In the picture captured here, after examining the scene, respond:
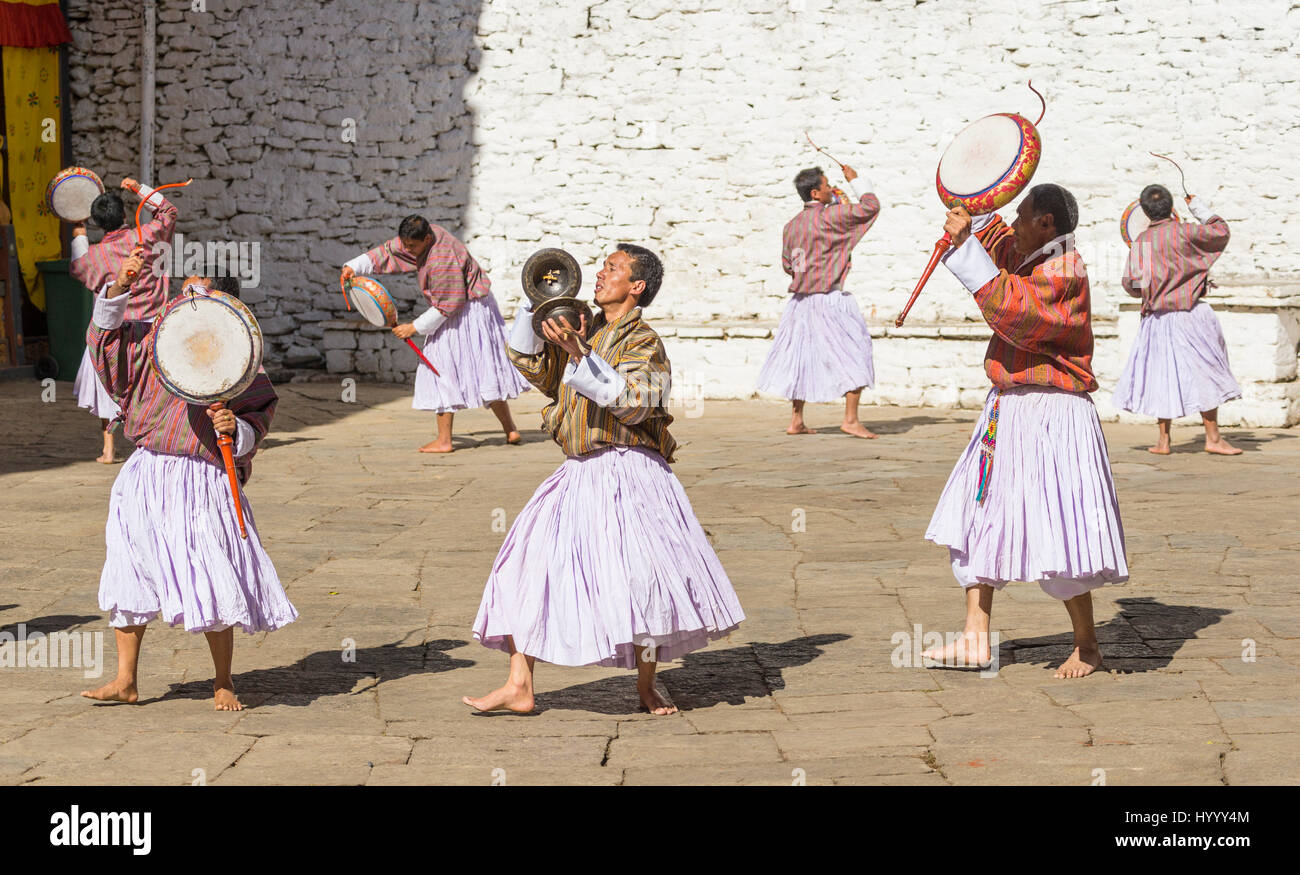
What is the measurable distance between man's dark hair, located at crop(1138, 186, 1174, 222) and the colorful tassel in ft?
17.0

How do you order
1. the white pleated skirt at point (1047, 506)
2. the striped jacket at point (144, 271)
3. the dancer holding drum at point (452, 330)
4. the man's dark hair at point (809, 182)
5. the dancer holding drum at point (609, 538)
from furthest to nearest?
1. the man's dark hair at point (809, 182)
2. the dancer holding drum at point (452, 330)
3. the striped jacket at point (144, 271)
4. the white pleated skirt at point (1047, 506)
5. the dancer holding drum at point (609, 538)

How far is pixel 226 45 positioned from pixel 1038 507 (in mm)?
11913

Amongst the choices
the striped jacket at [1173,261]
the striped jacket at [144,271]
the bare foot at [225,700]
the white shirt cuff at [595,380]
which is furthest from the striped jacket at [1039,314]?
the striped jacket at [144,271]

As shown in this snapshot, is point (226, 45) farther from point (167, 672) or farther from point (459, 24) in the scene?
point (167, 672)

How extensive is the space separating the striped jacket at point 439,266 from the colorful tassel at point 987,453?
17.9 ft

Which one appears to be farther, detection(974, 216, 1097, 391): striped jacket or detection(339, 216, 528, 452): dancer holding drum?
detection(339, 216, 528, 452): dancer holding drum

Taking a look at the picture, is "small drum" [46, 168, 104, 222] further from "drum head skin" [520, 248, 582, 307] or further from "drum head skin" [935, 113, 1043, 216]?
"drum head skin" [935, 113, 1043, 216]

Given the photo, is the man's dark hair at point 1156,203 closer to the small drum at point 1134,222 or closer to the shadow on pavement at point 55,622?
the small drum at point 1134,222

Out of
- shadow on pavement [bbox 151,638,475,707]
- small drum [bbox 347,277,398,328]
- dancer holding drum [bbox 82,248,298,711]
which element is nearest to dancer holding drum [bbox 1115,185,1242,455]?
small drum [bbox 347,277,398,328]

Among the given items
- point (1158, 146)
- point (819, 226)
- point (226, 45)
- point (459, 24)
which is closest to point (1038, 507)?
point (819, 226)

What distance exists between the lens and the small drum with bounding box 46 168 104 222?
10555 mm

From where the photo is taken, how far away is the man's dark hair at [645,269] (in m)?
4.74

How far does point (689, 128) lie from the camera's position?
14.3 meters

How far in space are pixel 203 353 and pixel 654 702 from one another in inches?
68.8
